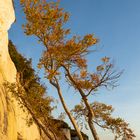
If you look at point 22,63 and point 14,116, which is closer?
point 14,116

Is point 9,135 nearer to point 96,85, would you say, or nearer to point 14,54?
point 96,85

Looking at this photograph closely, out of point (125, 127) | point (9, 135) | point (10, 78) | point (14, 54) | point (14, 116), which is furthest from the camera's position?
point (14, 54)

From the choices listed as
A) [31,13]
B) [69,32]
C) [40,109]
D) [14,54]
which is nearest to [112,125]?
[40,109]

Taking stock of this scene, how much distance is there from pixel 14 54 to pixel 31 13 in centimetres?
1967

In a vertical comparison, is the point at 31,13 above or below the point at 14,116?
above

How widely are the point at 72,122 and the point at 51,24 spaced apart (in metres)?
7.27

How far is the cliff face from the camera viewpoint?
2708cm

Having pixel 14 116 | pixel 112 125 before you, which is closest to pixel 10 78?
pixel 14 116

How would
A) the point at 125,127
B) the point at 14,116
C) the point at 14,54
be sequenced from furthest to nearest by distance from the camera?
the point at 14,54 < the point at 14,116 < the point at 125,127

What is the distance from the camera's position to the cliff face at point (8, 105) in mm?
27078

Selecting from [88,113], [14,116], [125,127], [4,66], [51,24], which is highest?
[4,66]

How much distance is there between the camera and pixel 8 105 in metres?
28.8

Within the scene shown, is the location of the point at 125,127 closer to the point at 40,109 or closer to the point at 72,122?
the point at 72,122

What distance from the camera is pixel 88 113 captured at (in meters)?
25.5
